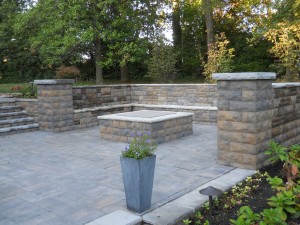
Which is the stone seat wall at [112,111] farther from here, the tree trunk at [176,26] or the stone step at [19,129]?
the tree trunk at [176,26]

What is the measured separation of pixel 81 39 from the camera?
11711 mm

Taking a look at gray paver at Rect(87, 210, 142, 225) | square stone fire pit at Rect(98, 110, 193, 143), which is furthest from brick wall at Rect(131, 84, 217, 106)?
gray paver at Rect(87, 210, 142, 225)

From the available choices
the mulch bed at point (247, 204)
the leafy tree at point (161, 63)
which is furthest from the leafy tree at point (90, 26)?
the mulch bed at point (247, 204)

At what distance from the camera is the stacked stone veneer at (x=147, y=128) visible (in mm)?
6426

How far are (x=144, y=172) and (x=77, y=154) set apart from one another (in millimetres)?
2868

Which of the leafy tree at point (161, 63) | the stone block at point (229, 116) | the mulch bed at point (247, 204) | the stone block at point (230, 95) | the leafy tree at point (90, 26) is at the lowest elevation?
the mulch bed at point (247, 204)

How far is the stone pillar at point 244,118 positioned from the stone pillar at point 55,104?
4.52m

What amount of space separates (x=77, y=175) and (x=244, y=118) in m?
2.46

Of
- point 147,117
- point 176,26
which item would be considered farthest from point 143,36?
point 147,117

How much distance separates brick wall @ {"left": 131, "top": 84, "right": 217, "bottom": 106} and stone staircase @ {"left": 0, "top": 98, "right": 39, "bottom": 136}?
11.0ft

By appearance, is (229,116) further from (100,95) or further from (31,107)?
(31,107)

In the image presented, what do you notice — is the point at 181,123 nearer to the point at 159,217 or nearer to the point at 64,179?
the point at 64,179

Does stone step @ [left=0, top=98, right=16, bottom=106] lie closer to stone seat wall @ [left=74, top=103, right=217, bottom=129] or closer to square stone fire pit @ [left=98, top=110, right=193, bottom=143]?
stone seat wall @ [left=74, top=103, right=217, bottom=129]

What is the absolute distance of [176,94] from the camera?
9.55 meters
